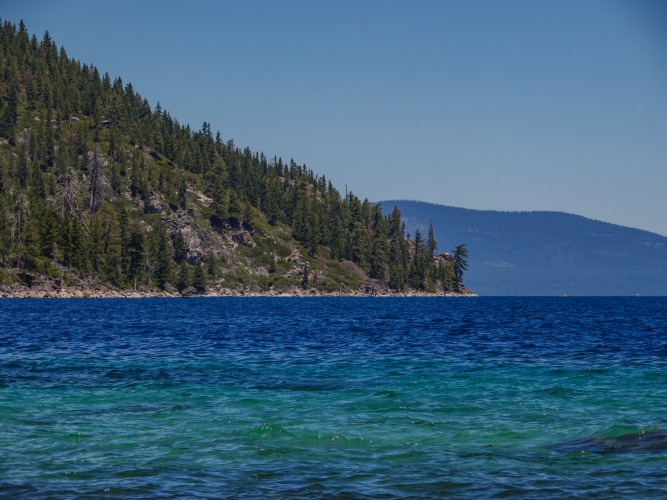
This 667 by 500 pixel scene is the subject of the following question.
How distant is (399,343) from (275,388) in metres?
25.1

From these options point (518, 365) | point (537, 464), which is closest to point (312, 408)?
point (537, 464)

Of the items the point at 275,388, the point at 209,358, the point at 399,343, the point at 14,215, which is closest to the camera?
the point at 275,388

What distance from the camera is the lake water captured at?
1708cm

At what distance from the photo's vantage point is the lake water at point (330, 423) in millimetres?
17078

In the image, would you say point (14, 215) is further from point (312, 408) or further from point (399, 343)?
point (312, 408)

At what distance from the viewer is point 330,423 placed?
24109mm

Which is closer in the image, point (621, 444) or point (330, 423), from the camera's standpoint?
point (621, 444)

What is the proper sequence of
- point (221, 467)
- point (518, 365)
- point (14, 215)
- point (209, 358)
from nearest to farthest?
1. point (221, 467)
2. point (518, 365)
3. point (209, 358)
4. point (14, 215)

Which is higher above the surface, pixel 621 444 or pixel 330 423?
pixel 621 444

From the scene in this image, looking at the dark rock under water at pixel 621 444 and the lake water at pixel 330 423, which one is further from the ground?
the dark rock under water at pixel 621 444

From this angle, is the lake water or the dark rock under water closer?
the lake water

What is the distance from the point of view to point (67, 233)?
196 m

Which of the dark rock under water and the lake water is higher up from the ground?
the dark rock under water

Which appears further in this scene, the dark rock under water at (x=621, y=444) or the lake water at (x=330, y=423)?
the dark rock under water at (x=621, y=444)
